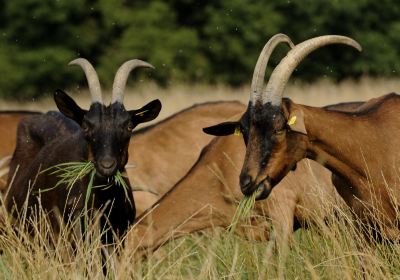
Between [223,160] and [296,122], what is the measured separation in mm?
1883

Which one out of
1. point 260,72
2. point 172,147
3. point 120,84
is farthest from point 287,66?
point 172,147

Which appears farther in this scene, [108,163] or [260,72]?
[108,163]

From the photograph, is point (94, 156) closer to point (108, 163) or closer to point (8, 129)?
point (108, 163)

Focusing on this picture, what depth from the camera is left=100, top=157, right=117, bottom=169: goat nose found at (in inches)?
317

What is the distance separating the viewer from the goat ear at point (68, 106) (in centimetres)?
883

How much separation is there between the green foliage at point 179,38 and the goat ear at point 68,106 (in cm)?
2401

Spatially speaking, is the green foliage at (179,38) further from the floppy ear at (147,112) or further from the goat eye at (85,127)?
the goat eye at (85,127)

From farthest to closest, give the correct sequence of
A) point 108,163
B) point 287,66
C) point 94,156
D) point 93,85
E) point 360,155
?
1. point 93,85
2. point 94,156
3. point 108,163
4. point 360,155
5. point 287,66

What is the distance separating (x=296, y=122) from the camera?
737cm

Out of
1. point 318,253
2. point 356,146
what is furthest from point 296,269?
point 356,146

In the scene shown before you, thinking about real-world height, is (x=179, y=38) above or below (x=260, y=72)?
below

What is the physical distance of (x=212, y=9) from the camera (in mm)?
34969

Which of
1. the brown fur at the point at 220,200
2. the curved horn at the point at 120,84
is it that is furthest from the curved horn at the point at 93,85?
the brown fur at the point at 220,200

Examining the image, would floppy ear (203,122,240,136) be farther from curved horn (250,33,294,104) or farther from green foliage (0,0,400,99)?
green foliage (0,0,400,99)
